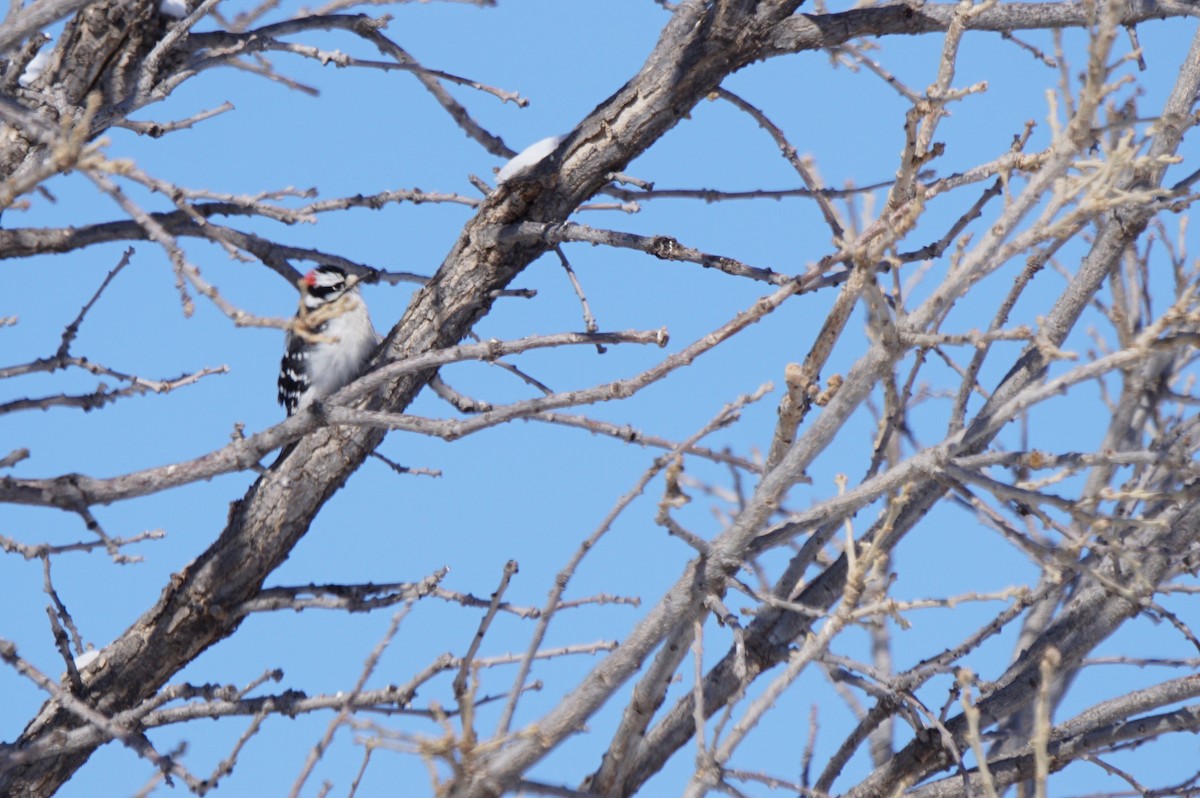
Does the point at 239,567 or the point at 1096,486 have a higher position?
the point at 1096,486

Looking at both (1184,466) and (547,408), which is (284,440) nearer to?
(547,408)

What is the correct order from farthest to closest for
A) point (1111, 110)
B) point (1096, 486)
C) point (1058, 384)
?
1. point (1096, 486)
2. point (1111, 110)
3. point (1058, 384)

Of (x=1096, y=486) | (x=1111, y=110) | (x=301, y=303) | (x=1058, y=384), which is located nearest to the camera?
(x=1058, y=384)

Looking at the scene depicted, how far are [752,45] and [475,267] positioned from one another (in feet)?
3.99

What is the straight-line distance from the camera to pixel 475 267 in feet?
14.0

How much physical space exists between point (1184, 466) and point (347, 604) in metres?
2.75

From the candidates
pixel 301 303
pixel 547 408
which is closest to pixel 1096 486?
pixel 547 408

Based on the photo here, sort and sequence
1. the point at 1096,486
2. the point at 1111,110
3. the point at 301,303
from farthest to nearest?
1. the point at 1096,486
2. the point at 1111,110
3. the point at 301,303

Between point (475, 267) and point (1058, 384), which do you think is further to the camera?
point (475, 267)

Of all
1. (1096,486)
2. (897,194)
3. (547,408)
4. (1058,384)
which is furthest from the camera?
(1096,486)

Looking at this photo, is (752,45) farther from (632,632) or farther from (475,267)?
(632,632)

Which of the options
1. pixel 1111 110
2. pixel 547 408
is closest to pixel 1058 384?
pixel 547 408

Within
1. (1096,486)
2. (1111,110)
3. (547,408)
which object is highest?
(1111,110)

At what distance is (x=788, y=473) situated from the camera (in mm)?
2848
